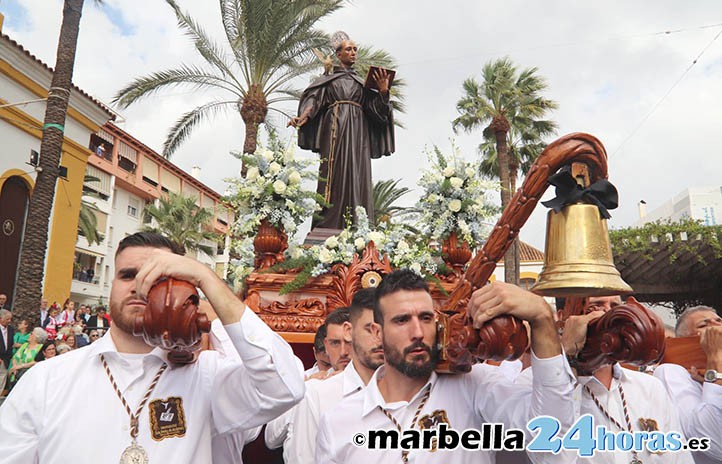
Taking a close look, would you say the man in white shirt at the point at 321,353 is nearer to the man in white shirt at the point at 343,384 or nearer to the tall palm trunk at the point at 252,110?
the man in white shirt at the point at 343,384

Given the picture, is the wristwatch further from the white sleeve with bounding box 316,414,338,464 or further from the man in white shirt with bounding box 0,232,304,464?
the man in white shirt with bounding box 0,232,304,464

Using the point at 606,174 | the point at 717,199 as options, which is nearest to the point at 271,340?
the point at 606,174

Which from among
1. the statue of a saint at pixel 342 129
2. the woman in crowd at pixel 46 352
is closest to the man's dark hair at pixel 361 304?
the statue of a saint at pixel 342 129

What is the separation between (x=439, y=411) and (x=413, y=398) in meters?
0.12

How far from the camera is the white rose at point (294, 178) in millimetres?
5461

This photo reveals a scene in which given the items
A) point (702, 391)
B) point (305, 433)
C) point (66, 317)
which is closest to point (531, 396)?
point (305, 433)

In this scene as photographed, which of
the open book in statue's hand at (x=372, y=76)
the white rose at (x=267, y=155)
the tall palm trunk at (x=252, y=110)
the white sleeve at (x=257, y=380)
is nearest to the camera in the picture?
the white sleeve at (x=257, y=380)

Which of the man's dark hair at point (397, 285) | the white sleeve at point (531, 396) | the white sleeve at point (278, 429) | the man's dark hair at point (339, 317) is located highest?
the man's dark hair at point (397, 285)

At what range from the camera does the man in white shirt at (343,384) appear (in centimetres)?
288

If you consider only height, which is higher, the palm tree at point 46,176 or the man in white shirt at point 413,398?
the palm tree at point 46,176

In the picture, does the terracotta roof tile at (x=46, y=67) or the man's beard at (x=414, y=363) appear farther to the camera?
the terracotta roof tile at (x=46, y=67)

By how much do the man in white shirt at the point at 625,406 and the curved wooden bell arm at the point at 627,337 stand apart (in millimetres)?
420

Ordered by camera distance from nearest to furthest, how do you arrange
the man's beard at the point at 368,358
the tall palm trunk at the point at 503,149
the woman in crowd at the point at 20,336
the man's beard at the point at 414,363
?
the man's beard at the point at 414,363, the man's beard at the point at 368,358, the woman in crowd at the point at 20,336, the tall palm trunk at the point at 503,149

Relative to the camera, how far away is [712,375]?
2438 millimetres
